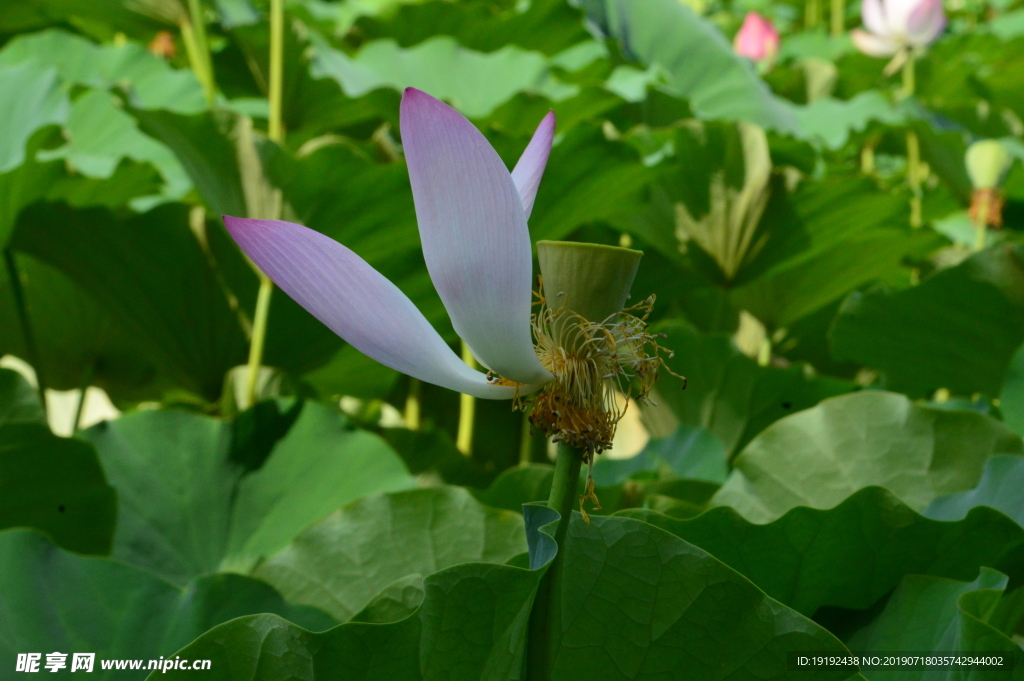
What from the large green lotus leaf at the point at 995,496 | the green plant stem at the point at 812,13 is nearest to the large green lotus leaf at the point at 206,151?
the large green lotus leaf at the point at 995,496

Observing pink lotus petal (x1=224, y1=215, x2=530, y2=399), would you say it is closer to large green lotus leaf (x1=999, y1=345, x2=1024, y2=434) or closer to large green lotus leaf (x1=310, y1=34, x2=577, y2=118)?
large green lotus leaf (x1=999, y1=345, x2=1024, y2=434)

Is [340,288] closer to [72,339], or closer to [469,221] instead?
[469,221]

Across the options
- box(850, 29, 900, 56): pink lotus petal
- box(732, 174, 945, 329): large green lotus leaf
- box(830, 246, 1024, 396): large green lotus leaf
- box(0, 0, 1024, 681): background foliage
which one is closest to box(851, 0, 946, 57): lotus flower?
box(850, 29, 900, 56): pink lotus petal

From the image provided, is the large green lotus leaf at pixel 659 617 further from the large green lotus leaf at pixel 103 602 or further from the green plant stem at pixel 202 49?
the green plant stem at pixel 202 49

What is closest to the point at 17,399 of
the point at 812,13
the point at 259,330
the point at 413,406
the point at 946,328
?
the point at 259,330

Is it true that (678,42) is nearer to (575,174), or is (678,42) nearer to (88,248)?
(575,174)

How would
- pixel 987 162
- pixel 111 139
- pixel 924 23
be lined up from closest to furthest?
pixel 987 162
pixel 111 139
pixel 924 23
